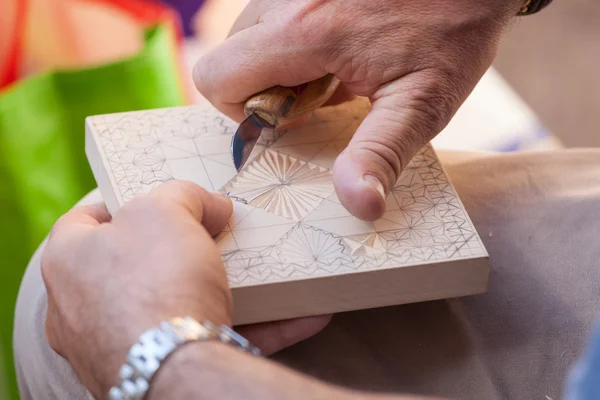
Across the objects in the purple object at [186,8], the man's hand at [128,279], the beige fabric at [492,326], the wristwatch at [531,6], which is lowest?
the purple object at [186,8]

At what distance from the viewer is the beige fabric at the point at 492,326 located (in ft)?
2.18

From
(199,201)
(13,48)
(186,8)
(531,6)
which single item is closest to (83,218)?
(199,201)

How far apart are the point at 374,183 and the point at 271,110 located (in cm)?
16

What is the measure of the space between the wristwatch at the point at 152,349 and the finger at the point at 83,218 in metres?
0.16

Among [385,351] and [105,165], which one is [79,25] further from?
[385,351]

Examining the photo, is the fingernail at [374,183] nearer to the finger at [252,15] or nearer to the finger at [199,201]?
the finger at [199,201]

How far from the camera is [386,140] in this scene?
71 centimetres

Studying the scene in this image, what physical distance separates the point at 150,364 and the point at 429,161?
385mm

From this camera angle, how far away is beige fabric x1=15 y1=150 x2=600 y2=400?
26.1 inches

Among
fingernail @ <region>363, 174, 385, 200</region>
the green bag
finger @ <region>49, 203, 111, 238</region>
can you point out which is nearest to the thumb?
fingernail @ <region>363, 174, 385, 200</region>

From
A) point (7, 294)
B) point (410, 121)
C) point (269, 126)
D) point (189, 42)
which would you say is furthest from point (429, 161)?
point (189, 42)

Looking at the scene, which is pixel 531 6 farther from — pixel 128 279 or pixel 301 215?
pixel 128 279

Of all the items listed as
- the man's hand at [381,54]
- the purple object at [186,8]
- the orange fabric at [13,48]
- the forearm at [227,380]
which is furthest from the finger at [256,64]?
the purple object at [186,8]

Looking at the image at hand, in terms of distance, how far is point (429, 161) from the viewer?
78 cm
